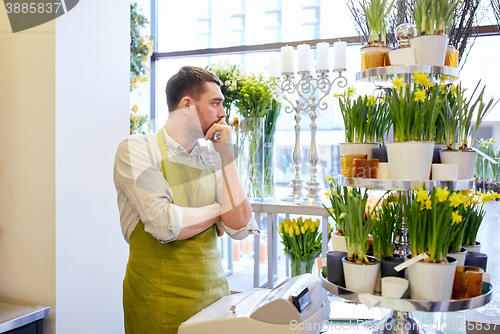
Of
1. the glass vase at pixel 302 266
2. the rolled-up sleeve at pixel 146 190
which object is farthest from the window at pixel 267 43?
the rolled-up sleeve at pixel 146 190

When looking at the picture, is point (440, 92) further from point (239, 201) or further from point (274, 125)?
point (274, 125)

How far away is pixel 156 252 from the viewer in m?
1.43

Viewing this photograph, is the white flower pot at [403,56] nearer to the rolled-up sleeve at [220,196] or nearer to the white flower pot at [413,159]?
the white flower pot at [413,159]

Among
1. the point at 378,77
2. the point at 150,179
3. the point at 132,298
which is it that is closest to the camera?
the point at 378,77

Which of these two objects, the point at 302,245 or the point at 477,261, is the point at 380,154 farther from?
the point at 302,245

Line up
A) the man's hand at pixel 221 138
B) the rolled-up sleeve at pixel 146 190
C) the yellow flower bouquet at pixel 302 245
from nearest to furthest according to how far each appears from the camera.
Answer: the rolled-up sleeve at pixel 146 190, the man's hand at pixel 221 138, the yellow flower bouquet at pixel 302 245

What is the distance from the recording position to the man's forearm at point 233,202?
4.91 ft

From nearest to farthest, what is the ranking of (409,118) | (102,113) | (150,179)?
(409,118) → (150,179) → (102,113)

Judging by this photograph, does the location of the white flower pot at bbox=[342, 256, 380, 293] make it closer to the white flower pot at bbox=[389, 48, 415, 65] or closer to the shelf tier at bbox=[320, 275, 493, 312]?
the shelf tier at bbox=[320, 275, 493, 312]

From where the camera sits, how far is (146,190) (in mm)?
1336

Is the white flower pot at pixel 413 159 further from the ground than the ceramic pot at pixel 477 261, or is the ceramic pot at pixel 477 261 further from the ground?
the white flower pot at pixel 413 159

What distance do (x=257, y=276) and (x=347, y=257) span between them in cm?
128

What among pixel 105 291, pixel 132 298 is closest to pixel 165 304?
pixel 132 298

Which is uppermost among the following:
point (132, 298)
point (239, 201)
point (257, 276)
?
point (239, 201)
